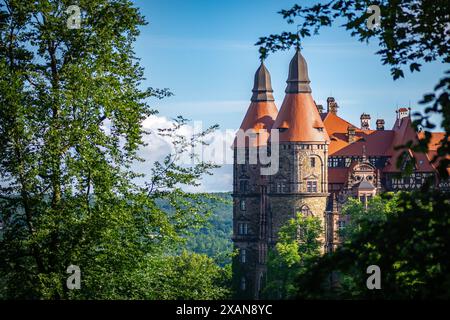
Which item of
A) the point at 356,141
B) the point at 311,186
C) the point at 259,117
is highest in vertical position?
the point at 259,117

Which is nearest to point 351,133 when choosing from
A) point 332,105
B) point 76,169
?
point 332,105

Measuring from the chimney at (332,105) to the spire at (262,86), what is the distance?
7.99m

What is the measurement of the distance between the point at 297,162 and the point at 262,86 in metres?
7.74

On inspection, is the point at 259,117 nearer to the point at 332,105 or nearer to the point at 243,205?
the point at 243,205

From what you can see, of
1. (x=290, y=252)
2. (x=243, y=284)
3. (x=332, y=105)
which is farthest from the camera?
(x=332, y=105)

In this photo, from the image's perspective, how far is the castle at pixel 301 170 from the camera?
83438 mm

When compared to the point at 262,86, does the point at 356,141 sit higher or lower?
lower

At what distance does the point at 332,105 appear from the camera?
95.1 meters

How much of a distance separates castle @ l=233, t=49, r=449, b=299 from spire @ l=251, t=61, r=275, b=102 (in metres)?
0.08

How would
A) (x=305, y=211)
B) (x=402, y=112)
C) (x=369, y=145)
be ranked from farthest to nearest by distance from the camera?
(x=402, y=112), (x=369, y=145), (x=305, y=211)

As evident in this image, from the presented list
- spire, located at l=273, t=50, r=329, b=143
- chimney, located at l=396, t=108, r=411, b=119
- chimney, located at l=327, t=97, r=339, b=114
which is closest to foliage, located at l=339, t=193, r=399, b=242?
spire, located at l=273, t=50, r=329, b=143

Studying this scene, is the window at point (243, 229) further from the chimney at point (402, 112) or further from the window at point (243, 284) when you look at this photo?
the chimney at point (402, 112)
